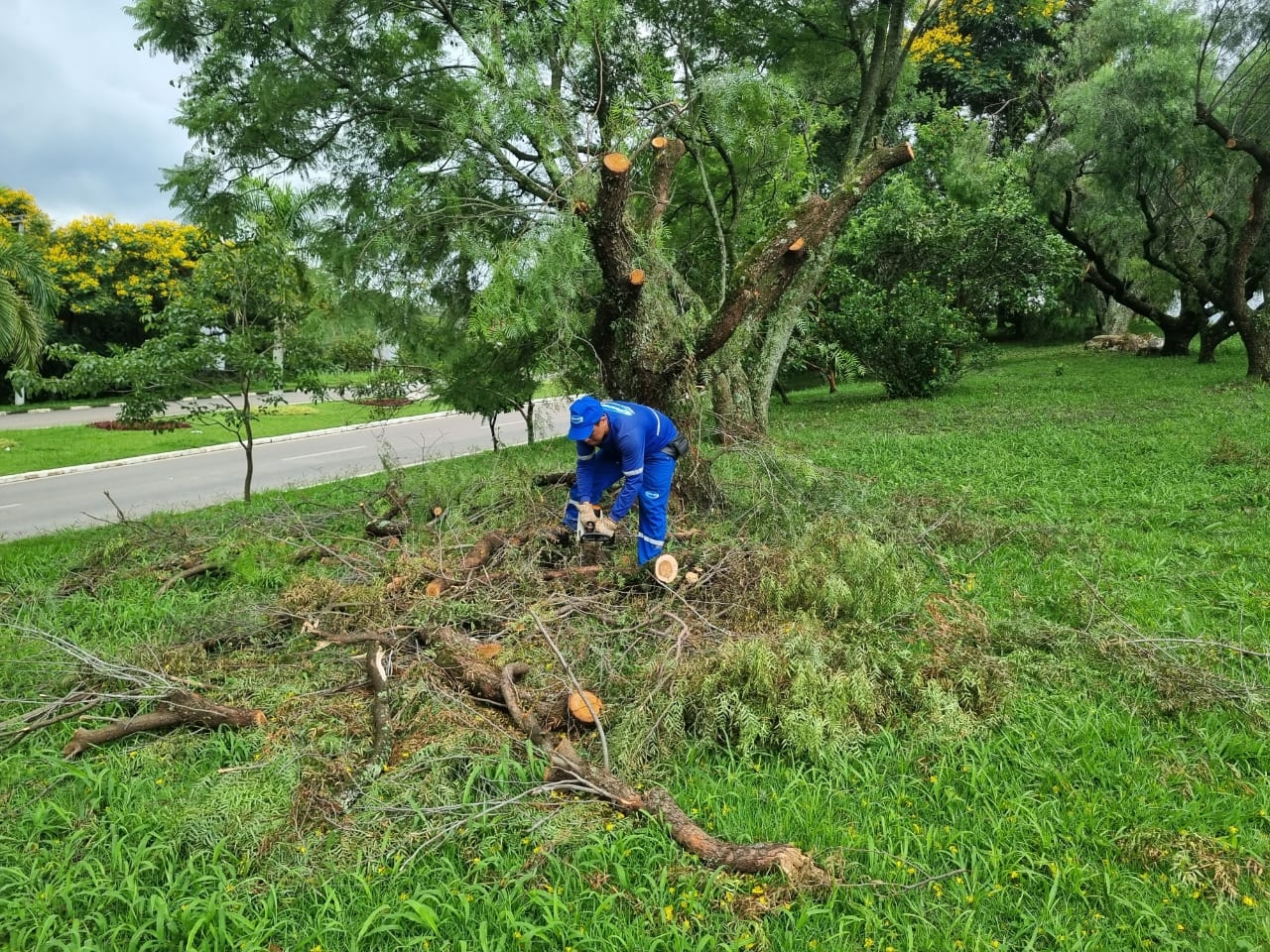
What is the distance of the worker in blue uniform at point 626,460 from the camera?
455 cm

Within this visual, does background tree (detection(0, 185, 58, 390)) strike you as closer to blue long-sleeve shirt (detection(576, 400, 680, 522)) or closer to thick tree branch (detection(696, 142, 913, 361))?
blue long-sleeve shirt (detection(576, 400, 680, 522))

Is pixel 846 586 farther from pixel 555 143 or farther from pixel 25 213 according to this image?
pixel 25 213

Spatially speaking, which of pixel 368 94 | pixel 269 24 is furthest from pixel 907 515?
pixel 269 24

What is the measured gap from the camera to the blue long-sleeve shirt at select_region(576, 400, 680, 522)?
4.57 metres

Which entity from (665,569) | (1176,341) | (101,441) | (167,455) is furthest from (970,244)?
(101,441)

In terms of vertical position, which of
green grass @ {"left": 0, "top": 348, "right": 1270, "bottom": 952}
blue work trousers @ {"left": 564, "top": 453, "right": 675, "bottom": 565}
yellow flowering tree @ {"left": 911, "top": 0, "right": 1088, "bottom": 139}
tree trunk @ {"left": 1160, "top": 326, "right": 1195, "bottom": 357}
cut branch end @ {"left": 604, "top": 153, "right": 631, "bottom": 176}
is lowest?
green grass @ {"left": 0, "top": 348, "right": 1270, "bottom": 952}

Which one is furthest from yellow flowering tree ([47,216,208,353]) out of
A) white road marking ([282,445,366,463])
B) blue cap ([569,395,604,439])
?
blue cap ([569,395,604,439])

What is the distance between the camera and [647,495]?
4699 mm

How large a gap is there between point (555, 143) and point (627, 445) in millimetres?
2637

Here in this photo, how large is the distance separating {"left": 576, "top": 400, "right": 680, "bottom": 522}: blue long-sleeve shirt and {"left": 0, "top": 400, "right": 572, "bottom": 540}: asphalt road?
0.72m

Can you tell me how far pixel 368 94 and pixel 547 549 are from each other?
695cm

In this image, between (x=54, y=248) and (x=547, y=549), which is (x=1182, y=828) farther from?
(x=54, y=248)

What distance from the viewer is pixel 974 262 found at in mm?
13391

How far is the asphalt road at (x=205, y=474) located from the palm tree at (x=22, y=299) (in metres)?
1.93
